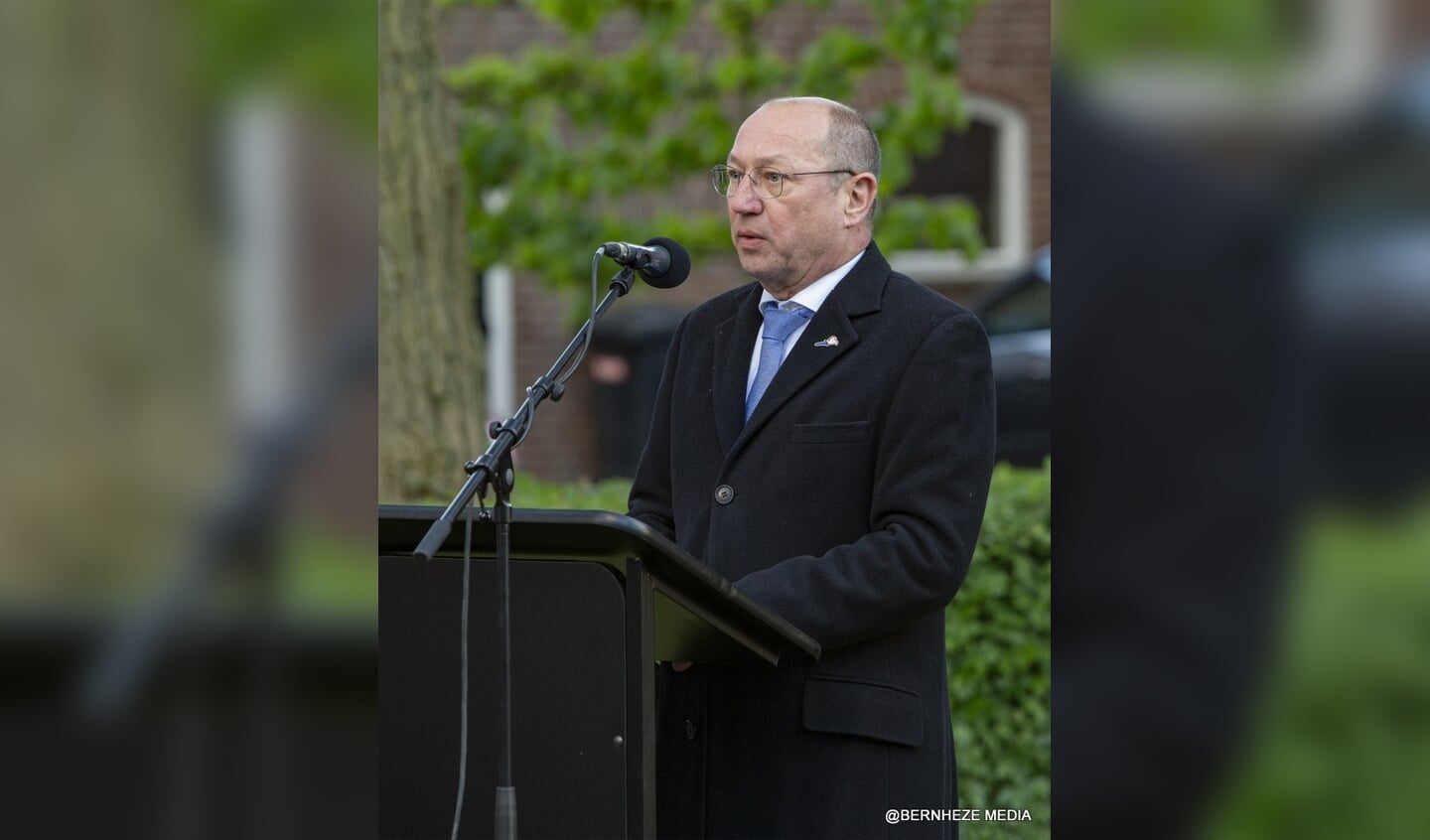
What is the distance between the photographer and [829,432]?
3.18 metres

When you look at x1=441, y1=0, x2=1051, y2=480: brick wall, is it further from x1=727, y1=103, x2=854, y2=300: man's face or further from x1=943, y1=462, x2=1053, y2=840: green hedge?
x1=727, y1=103, x2=854, y2=300: man's face

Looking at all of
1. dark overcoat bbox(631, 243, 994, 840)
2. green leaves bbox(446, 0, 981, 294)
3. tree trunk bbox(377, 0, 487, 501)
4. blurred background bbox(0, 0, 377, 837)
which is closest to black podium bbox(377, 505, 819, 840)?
dark overcoat bbox(631, 243, 994, 840)

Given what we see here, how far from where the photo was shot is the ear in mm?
3367

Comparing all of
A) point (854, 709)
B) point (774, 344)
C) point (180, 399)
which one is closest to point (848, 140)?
point (774, 344)

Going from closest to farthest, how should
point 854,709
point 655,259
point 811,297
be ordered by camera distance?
point 655,259, point 854,709, point 811,297

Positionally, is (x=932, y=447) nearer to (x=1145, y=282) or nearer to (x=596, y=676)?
(x=596, y=676)

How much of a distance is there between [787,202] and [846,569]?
2.48 ft

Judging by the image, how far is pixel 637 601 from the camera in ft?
8.22

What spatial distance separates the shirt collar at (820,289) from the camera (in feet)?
11.0

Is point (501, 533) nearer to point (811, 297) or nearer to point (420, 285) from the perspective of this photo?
point (811, 297)

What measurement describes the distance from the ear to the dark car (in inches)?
93.0

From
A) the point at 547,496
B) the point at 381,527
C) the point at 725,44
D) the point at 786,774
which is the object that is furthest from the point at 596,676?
the point at 725,44

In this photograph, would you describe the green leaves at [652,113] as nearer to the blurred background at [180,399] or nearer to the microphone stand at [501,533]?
the microphone stand at [501,533]

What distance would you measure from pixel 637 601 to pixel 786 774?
0.75 m
